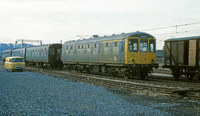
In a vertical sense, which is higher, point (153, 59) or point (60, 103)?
point (153, 59)

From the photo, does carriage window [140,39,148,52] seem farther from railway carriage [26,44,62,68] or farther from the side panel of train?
railway carriage [26,44,62,68]

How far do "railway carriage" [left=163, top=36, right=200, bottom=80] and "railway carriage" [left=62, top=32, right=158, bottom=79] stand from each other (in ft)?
4.25

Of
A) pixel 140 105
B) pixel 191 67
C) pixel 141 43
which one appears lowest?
pixel 140 105

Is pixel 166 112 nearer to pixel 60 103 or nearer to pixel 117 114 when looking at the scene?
pixel 117 114

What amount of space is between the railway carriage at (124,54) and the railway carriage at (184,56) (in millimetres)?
1297

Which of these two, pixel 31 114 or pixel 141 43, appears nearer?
pixel 31 114

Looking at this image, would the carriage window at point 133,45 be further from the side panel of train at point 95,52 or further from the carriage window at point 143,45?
the side panel of train at point 95,52

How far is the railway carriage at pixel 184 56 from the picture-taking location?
51.0ft

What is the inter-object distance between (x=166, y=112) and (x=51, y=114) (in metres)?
3.80

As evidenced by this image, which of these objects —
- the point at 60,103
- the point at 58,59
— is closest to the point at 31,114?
the point at 60,103

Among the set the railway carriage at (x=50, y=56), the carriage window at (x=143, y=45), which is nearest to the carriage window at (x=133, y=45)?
the carriage window at (x=143, y=45)

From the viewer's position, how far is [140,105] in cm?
830

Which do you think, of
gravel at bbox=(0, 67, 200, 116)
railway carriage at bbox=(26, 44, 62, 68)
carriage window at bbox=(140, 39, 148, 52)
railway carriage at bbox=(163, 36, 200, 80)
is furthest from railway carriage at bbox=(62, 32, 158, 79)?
railway carriage at bbox=(26, 44, 62, 68)

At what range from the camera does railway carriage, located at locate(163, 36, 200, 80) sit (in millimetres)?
15555
